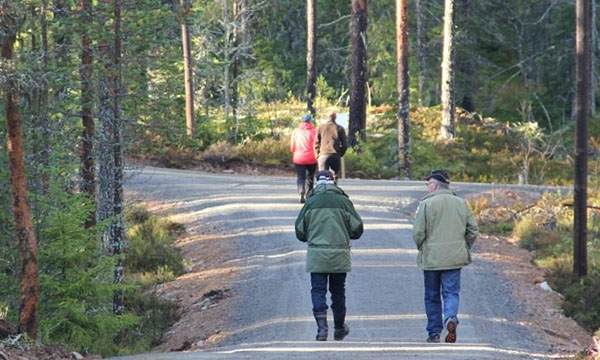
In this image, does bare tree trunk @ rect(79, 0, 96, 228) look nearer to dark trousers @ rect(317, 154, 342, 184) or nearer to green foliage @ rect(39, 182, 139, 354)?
green foliage @ rect(39, 182, 139, 354)

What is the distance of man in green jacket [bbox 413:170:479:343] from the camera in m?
10.8

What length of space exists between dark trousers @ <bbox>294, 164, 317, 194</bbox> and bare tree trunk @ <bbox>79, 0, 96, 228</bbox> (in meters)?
4.08

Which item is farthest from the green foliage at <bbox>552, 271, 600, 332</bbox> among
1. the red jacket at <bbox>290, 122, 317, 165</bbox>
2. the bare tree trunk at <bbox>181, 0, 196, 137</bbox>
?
the bare tree trunk at <bbox>181, 0, 196, 137</bbox>

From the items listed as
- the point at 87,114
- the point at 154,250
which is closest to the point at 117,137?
the point at 87,114

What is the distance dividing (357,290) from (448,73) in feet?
62.8

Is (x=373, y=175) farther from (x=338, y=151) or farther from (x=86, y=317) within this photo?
(x=86, y=317)

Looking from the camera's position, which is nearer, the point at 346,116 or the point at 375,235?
the point at 375,235

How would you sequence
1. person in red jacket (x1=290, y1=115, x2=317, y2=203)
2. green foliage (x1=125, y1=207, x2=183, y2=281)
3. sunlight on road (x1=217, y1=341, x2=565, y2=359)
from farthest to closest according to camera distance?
person in red jacket (x1=290, y1=115, x2=317, y2=203) < green foliage (x1=125, y1=207, x2=183, y2=281) < sunlight on road (x1=217, y1=341, x2=565, y2=359)

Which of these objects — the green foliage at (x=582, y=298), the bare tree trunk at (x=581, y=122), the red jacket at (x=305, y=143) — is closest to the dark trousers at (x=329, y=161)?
the red jacket at (x=305, y=143)

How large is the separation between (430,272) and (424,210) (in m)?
0.71

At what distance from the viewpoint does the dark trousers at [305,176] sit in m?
19.6

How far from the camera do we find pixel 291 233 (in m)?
19.2

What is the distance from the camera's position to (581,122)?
16.2m

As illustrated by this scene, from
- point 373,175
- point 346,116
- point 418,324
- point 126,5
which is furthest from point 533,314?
point 346,116
